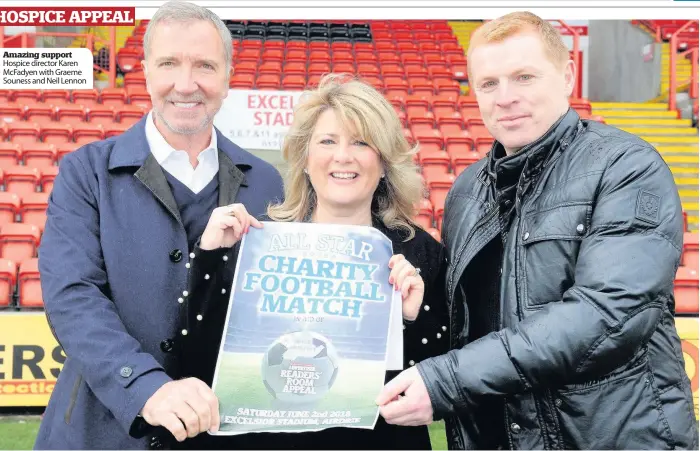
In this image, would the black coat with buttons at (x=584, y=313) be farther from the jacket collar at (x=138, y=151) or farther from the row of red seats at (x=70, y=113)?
the row of red seats at (x=70, y=113)

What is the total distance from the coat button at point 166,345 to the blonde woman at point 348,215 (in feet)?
0.37

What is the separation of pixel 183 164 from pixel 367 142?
0.48m

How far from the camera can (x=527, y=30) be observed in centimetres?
163

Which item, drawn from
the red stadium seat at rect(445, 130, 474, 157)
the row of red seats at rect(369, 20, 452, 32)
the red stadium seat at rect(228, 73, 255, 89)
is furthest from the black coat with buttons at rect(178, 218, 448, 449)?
the row of red seats at rect(369, 20, 452, 32)

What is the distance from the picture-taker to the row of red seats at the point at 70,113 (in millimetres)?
8346

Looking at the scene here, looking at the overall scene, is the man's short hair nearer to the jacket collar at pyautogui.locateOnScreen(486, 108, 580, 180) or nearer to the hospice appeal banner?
the jacket collar at pyautogui.locateOnScreen(486, 108, 580, 180)

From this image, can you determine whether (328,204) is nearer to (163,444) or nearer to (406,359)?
(406,359)

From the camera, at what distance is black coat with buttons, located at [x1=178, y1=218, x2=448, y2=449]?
1690 millimetres

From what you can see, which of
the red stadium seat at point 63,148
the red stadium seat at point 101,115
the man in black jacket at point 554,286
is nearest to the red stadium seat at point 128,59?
the red stadium seat at point 101,115

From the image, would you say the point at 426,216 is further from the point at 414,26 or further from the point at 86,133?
the point at 414,26

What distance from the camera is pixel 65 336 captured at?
5.56 feet

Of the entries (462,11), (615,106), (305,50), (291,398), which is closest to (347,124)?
(291,398)

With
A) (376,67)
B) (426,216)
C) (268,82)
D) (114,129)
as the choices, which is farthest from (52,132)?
(376,67)

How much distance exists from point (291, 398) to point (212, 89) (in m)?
0.79
